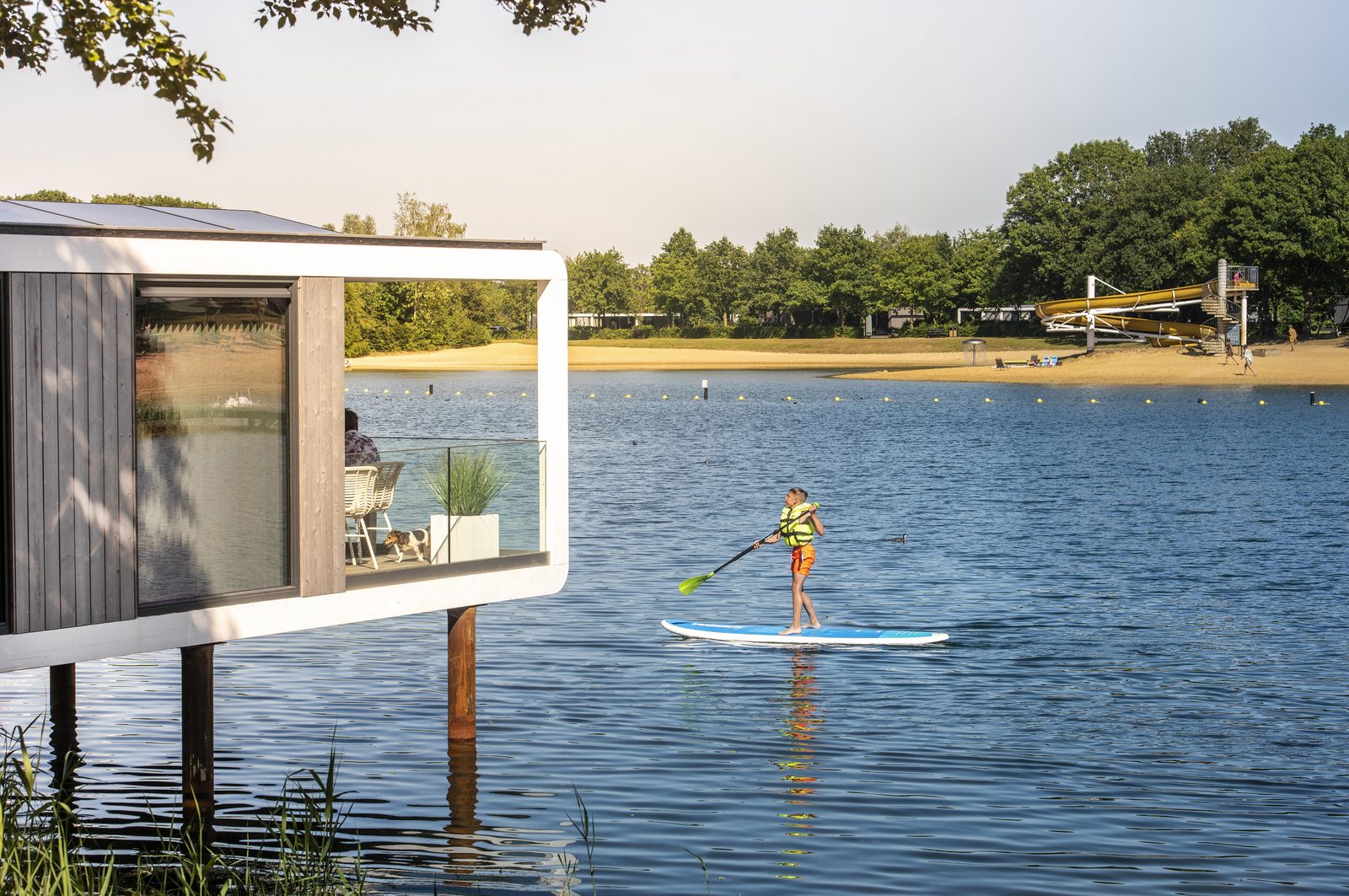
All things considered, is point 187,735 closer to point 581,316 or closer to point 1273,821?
point 1273,821

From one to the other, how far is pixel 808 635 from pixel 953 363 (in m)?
103

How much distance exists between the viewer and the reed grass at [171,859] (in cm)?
921

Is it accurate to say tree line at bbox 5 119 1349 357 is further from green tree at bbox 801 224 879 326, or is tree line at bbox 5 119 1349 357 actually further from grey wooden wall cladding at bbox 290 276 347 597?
grey wooden wall cladding at bbox 290 276 347 597

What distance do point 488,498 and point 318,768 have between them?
3274 mm

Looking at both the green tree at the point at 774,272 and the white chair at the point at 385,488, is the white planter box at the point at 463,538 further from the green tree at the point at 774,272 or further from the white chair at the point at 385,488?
the green tree at the point at 774,272

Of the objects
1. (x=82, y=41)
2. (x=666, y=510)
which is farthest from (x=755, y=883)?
(x=666, y=510)

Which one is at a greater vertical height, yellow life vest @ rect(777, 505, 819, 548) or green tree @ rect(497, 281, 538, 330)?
green tree @ rect(497, 281, 538, 330)

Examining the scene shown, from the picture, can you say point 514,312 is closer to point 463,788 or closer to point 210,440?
point 463,788

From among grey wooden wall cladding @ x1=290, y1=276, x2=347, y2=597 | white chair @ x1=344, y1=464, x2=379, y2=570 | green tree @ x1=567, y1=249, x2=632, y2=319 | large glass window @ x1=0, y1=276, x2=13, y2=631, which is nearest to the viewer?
large glass window @ x1=0, y1=276, x2=13, y2=631

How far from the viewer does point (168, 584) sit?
492 inches


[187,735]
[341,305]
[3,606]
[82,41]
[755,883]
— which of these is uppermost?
[82,41]

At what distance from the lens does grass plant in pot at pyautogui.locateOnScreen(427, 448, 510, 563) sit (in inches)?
574

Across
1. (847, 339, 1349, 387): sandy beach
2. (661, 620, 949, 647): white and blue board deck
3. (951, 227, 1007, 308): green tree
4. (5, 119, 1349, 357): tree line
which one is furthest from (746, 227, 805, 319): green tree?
(661, 620, 949, 647): white and blue board deck

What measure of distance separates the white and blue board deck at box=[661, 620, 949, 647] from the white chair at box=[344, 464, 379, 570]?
30.0 feet
